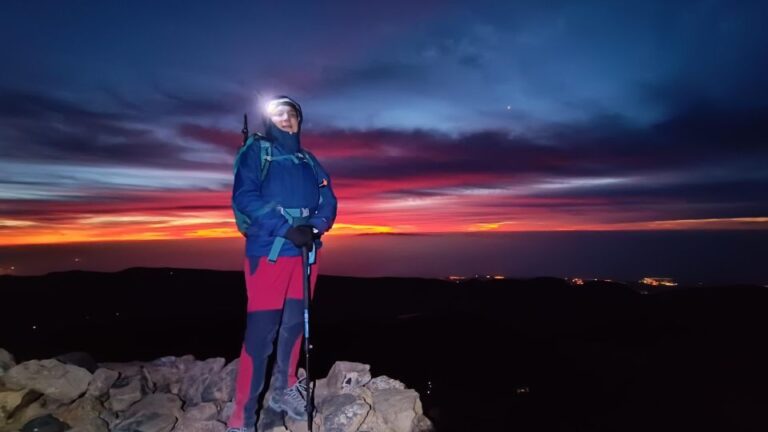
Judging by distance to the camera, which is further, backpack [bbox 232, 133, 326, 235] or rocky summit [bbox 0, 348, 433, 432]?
rocky summit [bbox 0, 348, 433, 432]

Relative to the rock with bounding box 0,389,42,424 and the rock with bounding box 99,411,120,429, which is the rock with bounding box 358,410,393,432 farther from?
the rock with bounding box 0,389,42,424

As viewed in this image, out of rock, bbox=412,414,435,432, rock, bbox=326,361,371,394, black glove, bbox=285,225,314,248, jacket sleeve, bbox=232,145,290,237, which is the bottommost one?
rock, bbox=412,414,435,432

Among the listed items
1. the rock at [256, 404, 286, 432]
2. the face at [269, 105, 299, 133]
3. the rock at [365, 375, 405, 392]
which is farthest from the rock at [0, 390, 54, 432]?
the face at [269, 105, 299, 133]

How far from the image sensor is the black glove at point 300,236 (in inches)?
176

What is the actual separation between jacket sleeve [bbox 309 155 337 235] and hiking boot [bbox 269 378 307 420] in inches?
82.1

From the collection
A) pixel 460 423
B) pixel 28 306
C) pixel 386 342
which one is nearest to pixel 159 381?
pixel 460 423

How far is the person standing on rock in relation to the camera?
4.53 metres

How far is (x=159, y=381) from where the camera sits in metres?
6.20

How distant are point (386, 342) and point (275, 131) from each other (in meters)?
7.16

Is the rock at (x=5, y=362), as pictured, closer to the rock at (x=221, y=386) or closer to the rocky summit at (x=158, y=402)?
the rocky summit at (x=158, y=402)

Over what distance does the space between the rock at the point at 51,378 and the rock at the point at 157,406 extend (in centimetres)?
80

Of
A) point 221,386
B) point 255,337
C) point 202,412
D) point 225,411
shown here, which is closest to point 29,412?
point 202,412

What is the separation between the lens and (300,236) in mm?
4484

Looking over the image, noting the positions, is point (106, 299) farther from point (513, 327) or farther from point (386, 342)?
point (513, 327)
